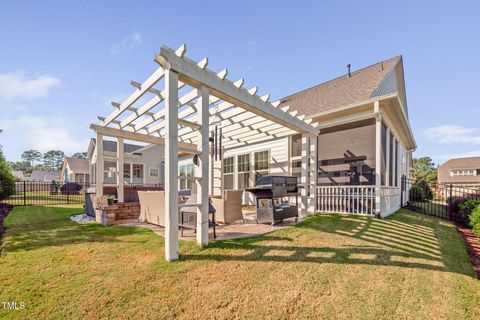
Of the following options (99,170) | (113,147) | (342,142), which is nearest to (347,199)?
(342,142)

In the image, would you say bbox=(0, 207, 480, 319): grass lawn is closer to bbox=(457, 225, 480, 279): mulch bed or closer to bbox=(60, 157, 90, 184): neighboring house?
bbox=(457, 225, 480, 279): mulch bed

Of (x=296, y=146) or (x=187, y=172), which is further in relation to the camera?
(x=187, y=172)

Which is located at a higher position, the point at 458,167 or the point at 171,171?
the point at 171,171

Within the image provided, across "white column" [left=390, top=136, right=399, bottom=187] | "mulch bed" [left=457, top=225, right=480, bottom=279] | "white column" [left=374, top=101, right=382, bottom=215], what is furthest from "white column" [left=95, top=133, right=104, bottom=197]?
"white column" [left=390, top=136, right=399, bottom=187]

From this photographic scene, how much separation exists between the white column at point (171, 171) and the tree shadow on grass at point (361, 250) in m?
0.34

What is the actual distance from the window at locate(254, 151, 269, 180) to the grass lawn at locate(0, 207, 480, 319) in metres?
5.41

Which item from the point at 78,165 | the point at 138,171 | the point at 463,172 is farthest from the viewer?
the point at 463,172

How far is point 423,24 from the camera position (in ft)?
25.8

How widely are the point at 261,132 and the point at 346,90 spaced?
4.37m

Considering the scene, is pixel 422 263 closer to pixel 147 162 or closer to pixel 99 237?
pixel 99 237

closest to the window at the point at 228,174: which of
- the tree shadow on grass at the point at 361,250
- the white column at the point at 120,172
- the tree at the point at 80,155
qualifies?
the white column at the point at 120,172

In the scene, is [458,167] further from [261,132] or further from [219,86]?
[219,86]

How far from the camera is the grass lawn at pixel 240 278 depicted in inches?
91.2

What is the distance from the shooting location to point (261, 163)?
32.9 feet
